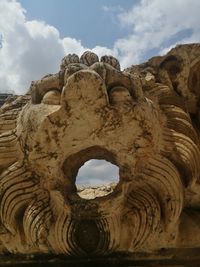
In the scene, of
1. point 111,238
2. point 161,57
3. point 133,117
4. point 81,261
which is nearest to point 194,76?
point 161,57

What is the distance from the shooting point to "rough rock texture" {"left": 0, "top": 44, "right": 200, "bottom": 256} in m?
2.01

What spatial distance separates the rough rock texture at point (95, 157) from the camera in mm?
2014

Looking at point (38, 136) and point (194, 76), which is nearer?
point (38, 136)

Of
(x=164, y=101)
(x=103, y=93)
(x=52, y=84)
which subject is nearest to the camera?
(x=103, y=93)

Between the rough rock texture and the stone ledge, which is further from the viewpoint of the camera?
the stone ledge

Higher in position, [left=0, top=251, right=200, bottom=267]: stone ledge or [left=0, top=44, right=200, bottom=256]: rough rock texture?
[left=0, top=44, right=200, bottom=256]: rough rock texture

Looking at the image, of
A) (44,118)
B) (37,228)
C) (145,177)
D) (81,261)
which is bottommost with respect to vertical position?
(81,261)

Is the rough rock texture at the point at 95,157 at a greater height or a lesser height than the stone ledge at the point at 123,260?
greater

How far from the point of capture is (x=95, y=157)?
7.16 ft

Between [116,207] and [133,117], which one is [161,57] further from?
[116,207]

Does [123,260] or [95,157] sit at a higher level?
[95,157]

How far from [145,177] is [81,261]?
0.54 meters

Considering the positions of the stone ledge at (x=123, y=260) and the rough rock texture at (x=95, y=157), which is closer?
the rough rock texture at (x=95, y=157)

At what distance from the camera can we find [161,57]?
98.7 inches
